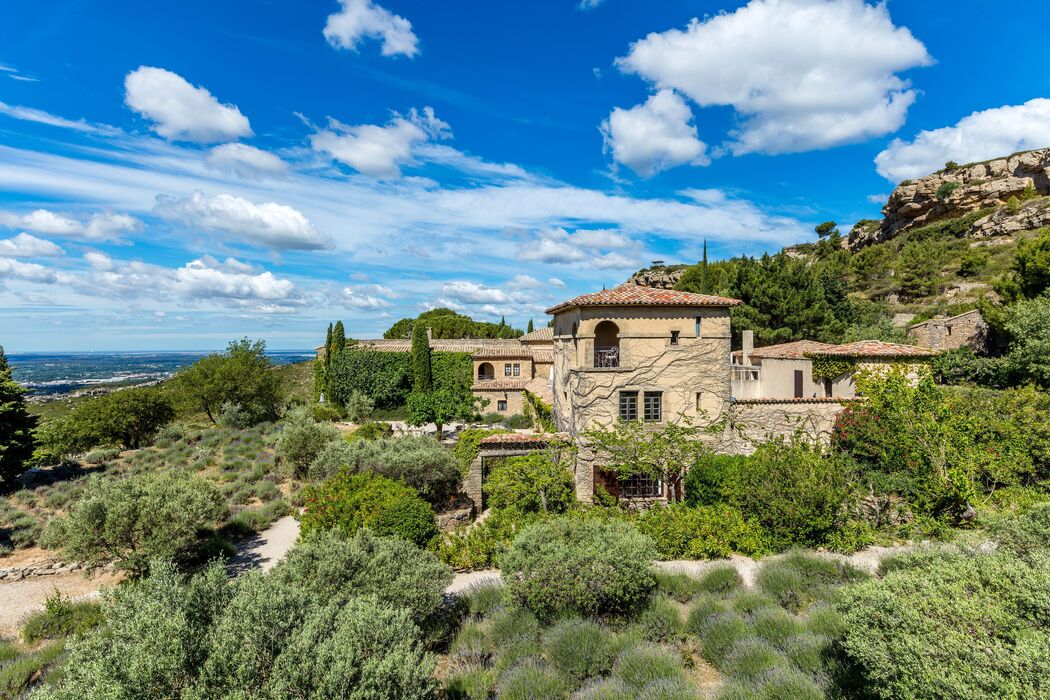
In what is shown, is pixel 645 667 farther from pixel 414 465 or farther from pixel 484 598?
pixel 414 465

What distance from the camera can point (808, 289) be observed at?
28.2 meters

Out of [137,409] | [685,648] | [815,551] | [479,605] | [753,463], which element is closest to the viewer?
[685,648]

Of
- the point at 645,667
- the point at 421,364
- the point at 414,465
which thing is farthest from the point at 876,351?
the point at 421,364

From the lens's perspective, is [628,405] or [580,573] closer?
[580,573]

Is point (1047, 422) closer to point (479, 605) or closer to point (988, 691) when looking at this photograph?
point (988, 691)

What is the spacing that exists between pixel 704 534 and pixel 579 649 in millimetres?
6583

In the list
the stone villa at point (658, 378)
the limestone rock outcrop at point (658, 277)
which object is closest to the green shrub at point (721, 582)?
the stone villa at point (658, 378)

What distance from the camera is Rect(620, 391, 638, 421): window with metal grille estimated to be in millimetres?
17109

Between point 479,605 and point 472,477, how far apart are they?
7.03 m

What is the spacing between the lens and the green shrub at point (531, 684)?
661 centimetres

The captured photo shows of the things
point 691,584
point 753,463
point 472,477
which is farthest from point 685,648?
point 472,477

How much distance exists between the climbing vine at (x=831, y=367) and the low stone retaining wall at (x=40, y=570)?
24.3 metres

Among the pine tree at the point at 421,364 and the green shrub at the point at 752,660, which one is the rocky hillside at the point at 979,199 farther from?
the green shrub at the point at 752,660

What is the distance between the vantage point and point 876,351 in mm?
16562
